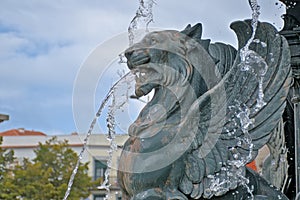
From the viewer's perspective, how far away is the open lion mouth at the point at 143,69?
205 inches

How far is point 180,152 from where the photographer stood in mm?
5082

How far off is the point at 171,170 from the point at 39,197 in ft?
93.7

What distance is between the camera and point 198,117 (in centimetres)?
514

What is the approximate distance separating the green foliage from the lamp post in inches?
1036

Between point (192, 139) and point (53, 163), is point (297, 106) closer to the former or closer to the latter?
point (192, 139)

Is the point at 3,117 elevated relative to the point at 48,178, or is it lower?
elevated

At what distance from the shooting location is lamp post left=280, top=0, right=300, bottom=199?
6.36 m

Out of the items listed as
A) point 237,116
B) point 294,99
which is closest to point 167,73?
point 237,116

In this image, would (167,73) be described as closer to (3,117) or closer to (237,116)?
(237,116)

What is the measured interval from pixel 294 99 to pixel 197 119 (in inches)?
61.9

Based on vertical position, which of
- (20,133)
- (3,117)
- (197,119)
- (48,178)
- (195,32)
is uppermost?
(20,133)

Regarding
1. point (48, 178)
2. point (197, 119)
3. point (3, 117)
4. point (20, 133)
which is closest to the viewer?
point (197, 119)

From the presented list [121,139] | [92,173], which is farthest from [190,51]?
[92,173]

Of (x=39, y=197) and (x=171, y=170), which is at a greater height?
(x=39, y=197)
